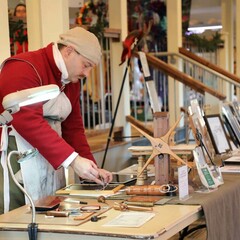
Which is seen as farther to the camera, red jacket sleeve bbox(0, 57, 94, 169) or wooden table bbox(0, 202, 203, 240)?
red jacket sleeve bbox(0, 57, 94, 169)

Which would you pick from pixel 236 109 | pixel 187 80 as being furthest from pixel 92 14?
pixel 236 109

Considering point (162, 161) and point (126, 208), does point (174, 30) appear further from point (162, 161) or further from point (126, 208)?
point (126, 208)

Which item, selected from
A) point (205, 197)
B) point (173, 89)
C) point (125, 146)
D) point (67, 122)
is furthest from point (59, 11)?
point (173, 89)

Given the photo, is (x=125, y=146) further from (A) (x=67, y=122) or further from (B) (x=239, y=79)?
(A) (x=67, y=122)

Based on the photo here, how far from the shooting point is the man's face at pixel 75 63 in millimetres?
2637

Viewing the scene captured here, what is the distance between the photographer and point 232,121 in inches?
167

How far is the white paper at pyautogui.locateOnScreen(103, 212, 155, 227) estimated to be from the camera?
2.07 m

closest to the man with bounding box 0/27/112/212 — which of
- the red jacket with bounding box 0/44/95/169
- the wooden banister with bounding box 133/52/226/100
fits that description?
the red jacket with bounding box 0/44/95/169

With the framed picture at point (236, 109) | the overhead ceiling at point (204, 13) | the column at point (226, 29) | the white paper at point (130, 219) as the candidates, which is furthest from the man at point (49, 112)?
the overhead ceiling at point (204, 13)

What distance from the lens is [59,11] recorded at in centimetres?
372

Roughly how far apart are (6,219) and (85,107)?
4.41 meters

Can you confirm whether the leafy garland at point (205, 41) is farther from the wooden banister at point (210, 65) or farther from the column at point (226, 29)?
the wooden banister at point (210, 65)

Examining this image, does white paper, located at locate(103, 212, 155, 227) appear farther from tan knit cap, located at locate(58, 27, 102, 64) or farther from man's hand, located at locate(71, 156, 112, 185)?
tan knit cap, located at locate(58, 27, 102, 64)

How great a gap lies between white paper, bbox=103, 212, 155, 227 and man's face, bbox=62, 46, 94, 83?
77cm
